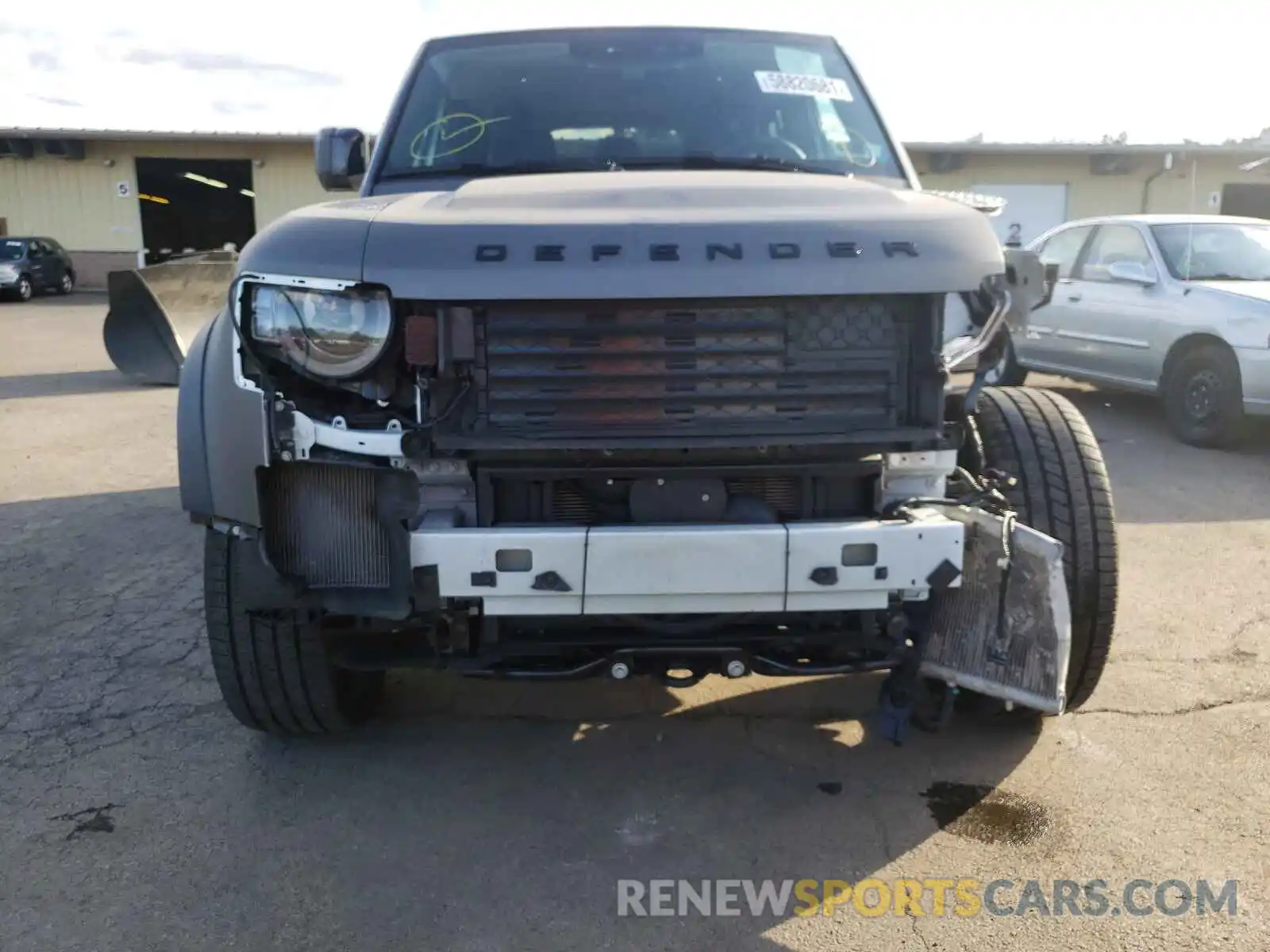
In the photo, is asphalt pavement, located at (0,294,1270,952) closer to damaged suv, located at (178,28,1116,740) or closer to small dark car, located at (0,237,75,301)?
damaged suv, located at (178,28,1116,740)

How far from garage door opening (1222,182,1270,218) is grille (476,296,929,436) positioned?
19.3m

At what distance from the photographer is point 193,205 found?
34.2 metres

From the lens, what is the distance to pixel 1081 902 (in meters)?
2.57

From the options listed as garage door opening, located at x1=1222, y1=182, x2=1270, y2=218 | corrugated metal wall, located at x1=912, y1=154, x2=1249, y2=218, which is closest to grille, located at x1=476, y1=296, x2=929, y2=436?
garage door opening, located at x1=1222, y1=182, x2=1270, y2=218

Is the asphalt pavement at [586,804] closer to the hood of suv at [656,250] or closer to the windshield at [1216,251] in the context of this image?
the hood of suv at [656,250]

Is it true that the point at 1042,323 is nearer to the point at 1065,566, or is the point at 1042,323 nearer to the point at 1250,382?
the point at 1250,382

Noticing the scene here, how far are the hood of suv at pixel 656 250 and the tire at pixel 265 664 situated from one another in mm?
954

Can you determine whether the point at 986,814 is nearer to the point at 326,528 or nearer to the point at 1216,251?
the point at 326,528

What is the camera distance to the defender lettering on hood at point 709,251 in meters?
2.39

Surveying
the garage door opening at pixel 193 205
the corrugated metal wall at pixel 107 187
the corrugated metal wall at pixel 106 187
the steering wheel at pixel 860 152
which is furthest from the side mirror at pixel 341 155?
the garage door opening at pixel 193 205

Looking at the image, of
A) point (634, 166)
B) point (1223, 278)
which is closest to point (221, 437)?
point (634, 166)

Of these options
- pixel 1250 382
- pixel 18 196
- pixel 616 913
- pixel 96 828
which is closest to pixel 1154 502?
pixel 1250 382

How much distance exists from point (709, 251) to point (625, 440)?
18.2 inches

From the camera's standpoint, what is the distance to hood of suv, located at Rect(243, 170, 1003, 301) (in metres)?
2.36
